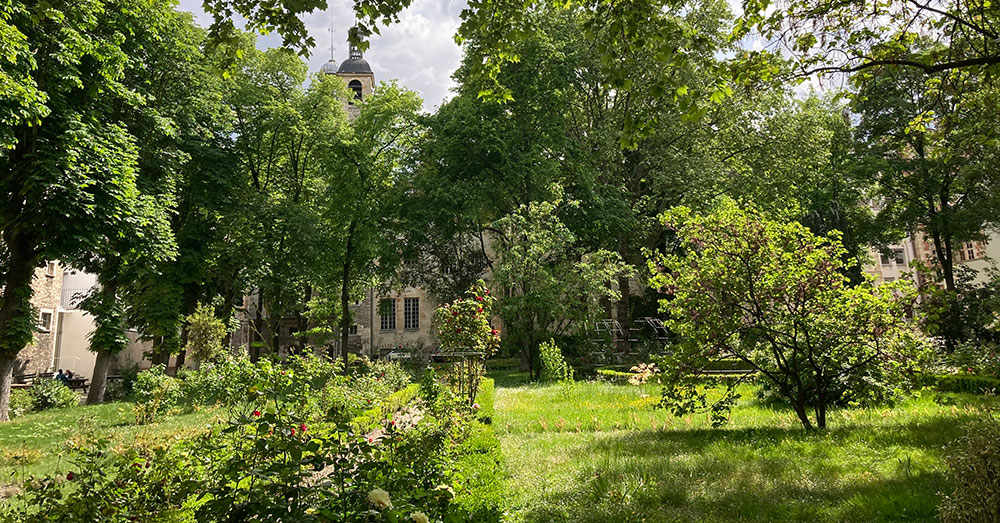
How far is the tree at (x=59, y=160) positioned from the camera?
Answer: 1081 centimetres

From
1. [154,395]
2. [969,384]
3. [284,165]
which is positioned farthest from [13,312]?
[969,384]

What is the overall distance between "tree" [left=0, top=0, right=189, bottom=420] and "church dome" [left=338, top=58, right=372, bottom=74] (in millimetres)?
44937

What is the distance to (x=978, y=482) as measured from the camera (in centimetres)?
276

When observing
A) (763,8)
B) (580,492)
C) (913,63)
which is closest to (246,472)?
(580,492)

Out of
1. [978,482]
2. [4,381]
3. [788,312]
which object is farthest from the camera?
Answer: [4,381]

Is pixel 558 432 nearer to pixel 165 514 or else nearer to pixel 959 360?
pixel 959 360

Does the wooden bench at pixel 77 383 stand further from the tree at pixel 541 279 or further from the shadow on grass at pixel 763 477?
the shadow on grass at pixel 763 477

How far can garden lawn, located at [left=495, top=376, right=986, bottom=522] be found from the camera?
159 inches

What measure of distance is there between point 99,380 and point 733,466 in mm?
17669

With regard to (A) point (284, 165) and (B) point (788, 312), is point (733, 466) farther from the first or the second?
(A) point (284, 165)

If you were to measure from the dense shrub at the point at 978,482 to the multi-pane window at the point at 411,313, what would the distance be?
35.9 m

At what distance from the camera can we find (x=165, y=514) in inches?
105

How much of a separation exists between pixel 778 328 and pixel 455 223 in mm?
15554

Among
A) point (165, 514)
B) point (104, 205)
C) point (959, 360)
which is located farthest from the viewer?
point (104, 205)
